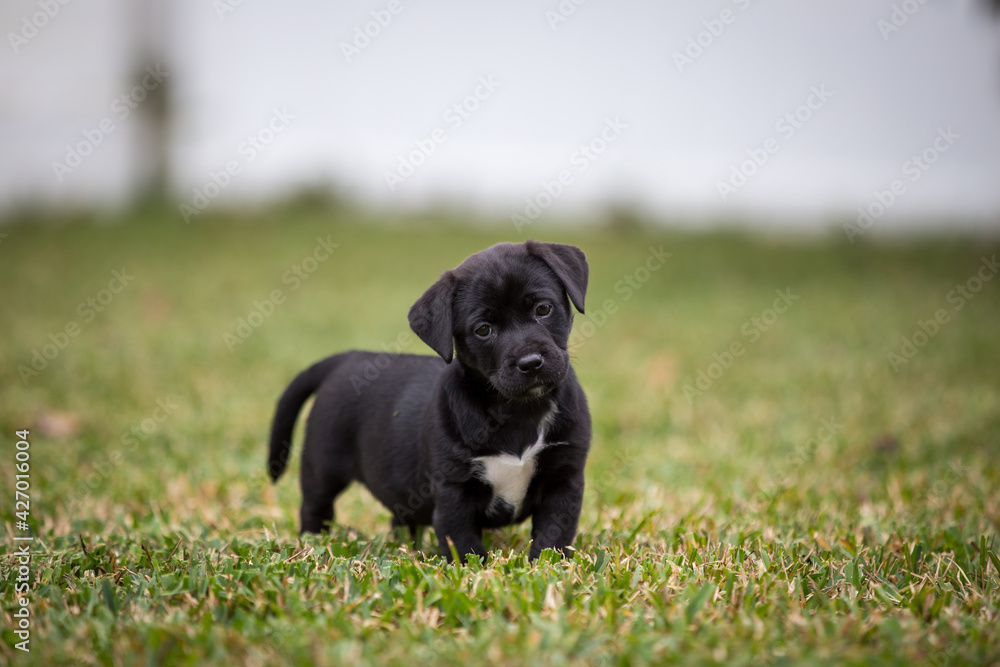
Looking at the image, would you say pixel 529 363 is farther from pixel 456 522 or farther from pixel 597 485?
pixel 597 485

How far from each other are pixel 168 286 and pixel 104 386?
13.7 ft

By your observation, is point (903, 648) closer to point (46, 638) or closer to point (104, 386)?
point (46, 638)

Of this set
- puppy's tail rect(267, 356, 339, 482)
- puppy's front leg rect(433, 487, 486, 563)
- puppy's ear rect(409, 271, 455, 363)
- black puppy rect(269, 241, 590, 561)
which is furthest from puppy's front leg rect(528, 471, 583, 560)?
puppy's tail rect(267, 356, 339, 482)

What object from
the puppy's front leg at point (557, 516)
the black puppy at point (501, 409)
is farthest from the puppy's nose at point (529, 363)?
the puppy's front leg at point (557, 516)

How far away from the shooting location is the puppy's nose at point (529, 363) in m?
2.78

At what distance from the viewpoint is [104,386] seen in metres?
6.56

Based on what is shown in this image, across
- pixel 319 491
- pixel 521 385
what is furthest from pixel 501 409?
pixel 319 491

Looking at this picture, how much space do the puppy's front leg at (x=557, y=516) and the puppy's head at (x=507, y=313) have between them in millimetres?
366

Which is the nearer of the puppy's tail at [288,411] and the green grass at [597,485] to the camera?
the green grass at [597,485]

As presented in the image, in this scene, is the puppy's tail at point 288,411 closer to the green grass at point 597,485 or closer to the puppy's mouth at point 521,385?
the green grass at point 597,485

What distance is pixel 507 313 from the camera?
→ 299 centimetres

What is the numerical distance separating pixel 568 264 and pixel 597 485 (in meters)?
1.80

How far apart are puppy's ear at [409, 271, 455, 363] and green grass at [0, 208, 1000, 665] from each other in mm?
764

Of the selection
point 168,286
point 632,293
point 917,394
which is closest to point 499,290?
point 917,394
